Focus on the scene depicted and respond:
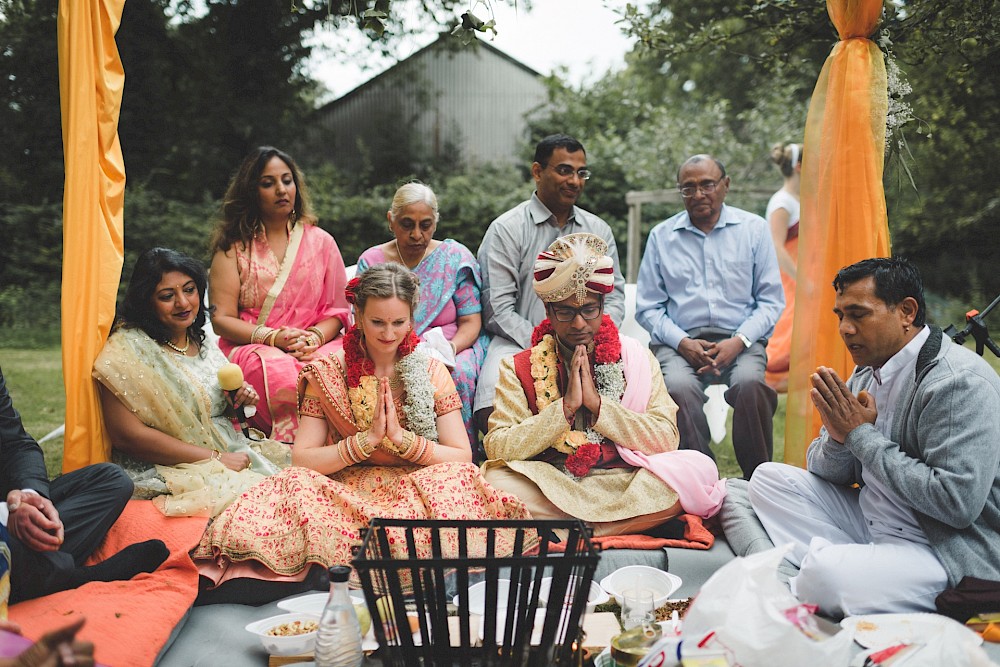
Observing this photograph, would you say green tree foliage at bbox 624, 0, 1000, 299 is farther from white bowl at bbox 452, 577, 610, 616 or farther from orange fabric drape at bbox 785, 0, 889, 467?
white bowl at bbox 452, 577, 610, 616

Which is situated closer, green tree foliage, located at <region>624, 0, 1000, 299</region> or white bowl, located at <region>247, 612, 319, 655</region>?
white bowl, located at <region>247, 612, 319, 655</region>

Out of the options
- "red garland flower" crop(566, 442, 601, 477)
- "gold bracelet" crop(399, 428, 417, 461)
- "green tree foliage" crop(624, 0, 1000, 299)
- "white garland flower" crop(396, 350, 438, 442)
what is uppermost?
"green tree foliage" crop(624, 0, 1000, 299)

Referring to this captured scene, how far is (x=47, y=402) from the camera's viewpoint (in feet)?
25.3

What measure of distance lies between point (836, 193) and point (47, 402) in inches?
273

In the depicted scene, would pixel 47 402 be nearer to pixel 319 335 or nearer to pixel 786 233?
pixel 319 335

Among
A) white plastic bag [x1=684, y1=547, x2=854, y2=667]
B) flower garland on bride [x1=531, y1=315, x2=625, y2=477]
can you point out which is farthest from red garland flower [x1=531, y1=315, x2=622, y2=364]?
white plastic bag [x1=684, y1=547, x2=854, y2=667]

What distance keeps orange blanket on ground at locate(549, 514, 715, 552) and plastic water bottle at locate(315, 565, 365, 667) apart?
1369mm

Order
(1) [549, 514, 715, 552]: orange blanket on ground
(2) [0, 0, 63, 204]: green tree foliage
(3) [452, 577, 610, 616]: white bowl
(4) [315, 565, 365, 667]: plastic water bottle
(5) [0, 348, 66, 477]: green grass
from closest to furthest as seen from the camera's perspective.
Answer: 1. (4) [315, 565, 365, 667]: plastic water bottle
2. (3) [452, 577, 610, 616]: white bowl
3. (1) [549, 514, 715, 552]: orange blanket on ground
4. (5) [0, 348, 66, 477]: green grass
5. (2) [0, 0, 63, 204]: green tree foliage

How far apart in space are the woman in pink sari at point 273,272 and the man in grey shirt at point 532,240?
95 centimetres

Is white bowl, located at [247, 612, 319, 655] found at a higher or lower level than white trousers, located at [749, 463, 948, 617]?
lower

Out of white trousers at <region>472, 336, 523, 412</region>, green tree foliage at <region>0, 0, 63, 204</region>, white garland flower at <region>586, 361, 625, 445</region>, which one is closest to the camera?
white garland flower at <region>586, 361, 625, 445</region>

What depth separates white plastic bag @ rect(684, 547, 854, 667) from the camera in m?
2.02

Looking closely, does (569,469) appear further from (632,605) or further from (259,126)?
(259,126)

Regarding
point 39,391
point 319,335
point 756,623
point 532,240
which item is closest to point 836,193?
point 532,240
